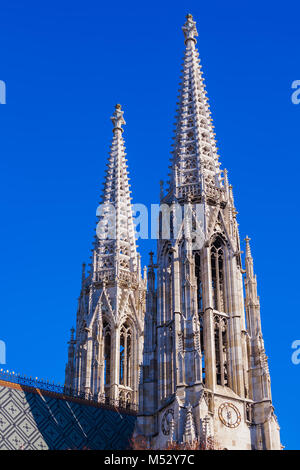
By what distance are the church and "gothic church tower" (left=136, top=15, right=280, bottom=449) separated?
0.15ft

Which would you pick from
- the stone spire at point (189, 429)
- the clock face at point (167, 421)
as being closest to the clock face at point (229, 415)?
the stone spire at point (189, 429)

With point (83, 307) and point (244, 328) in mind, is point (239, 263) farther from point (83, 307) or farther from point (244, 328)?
point (83, 307)

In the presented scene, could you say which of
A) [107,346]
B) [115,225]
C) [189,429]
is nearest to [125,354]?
[107,346]

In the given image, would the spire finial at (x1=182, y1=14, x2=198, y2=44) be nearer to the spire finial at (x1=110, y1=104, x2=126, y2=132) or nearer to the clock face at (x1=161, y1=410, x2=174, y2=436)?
the spire finial at (x1=110, y1=104, x2=126, y2=132)

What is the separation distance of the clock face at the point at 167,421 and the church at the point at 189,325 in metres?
0.06

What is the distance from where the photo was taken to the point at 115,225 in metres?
57.2

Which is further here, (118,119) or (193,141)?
(118,119)

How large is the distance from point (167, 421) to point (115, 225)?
1952cm

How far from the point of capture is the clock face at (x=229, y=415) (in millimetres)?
39031

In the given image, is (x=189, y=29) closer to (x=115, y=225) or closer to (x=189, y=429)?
(x=115, y=225)

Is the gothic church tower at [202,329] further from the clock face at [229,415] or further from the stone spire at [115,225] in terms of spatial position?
the stone spire at [115,225]

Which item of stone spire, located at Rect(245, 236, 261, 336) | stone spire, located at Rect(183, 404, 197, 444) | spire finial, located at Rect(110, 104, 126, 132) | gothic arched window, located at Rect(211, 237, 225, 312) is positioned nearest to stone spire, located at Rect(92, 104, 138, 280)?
spire finial, located at Rect(110, 104, 126, 132)

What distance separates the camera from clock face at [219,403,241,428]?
39031 millimetres
